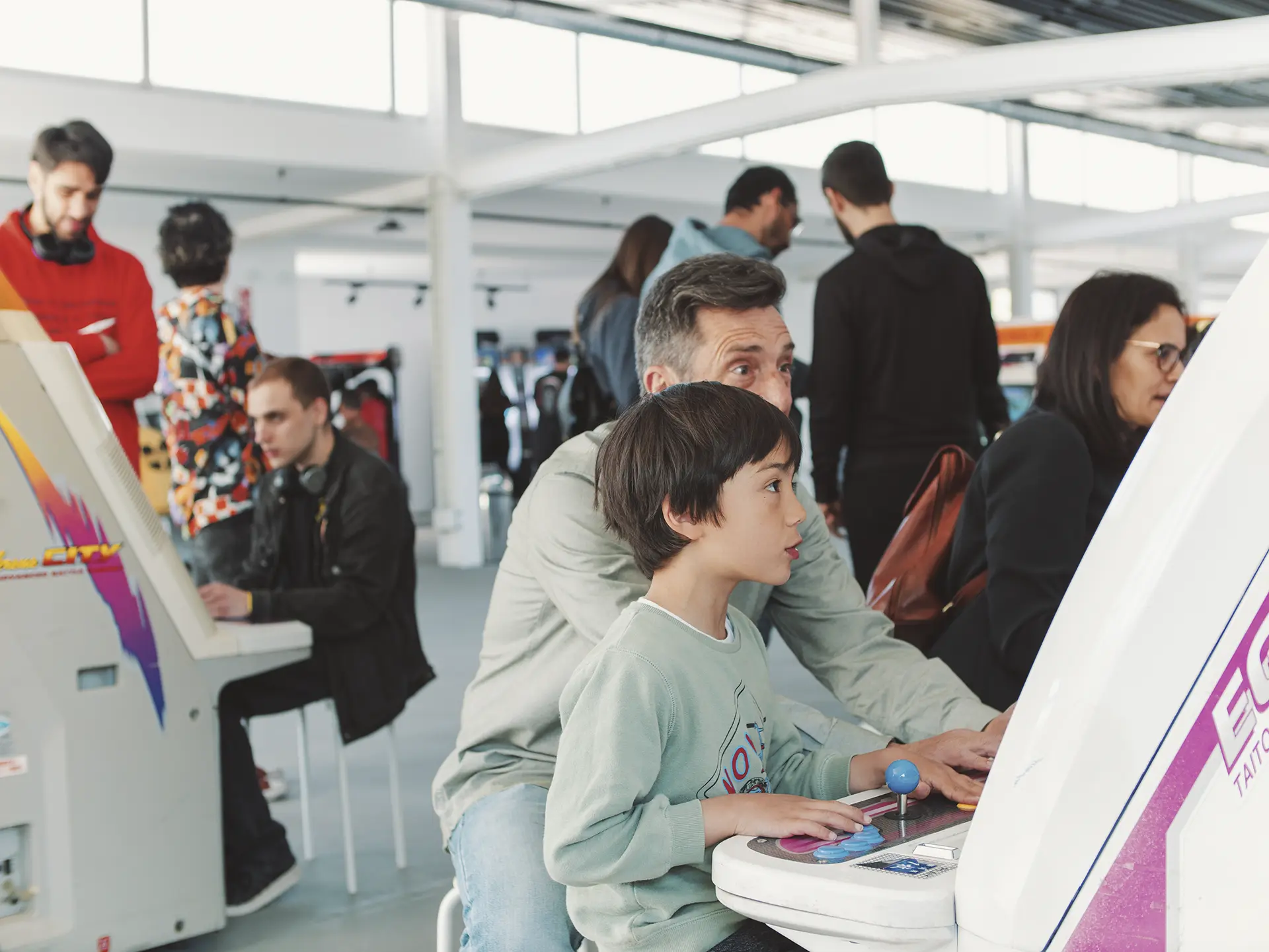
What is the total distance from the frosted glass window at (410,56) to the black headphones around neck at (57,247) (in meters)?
6.74

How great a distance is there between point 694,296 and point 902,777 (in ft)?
2.39

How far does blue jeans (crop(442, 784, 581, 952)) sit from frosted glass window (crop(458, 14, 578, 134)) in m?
8.87

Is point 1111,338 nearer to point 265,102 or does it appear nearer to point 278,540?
point 278,540

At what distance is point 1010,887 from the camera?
90cm

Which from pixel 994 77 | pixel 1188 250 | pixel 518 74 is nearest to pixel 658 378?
pixel 994 77

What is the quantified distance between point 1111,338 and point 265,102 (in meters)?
7.48

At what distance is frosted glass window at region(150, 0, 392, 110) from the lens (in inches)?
324

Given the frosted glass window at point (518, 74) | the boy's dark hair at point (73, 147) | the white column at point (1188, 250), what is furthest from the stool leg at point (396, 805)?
the white column at point (1188, 250)

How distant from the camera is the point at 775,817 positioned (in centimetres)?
115

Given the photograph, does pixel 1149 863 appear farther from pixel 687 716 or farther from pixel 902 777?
pixel 687 716

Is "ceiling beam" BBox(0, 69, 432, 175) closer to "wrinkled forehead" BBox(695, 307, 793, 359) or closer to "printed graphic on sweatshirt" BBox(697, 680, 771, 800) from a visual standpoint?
"wrinkled forehead" BBox(695, 307, 793, 359)

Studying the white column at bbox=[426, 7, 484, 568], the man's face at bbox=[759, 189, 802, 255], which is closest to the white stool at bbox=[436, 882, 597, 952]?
the man's face at bbox=[759, 189, 802, 255]

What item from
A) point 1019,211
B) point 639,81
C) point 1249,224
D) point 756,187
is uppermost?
point 639,81

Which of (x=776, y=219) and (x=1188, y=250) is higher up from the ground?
(x=1188, y=250)
